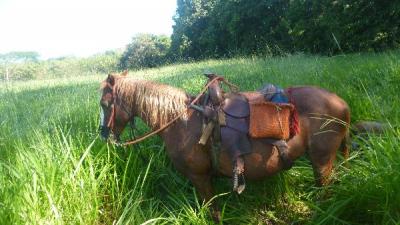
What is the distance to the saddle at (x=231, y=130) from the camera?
299 centimetres

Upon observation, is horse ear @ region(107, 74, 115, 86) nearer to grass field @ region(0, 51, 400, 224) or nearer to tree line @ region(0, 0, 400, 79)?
grass field @ region(0, 51, 400, 224)

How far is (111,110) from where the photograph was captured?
10.9 feet

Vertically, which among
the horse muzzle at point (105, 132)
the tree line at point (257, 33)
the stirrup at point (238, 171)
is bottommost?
the stirrup at point (238, 171)

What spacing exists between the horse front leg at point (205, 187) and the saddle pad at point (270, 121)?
0.64 metres

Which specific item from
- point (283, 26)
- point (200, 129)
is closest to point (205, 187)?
point (200, 129)

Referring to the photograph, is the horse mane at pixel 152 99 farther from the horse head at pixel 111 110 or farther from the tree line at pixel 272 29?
the tree line at pixel 272 29

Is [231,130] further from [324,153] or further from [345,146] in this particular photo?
[345,146]

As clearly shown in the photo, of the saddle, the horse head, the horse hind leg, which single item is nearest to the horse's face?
the horse head

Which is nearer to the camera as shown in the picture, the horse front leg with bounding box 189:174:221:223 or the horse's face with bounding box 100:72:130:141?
the horse front leg with bounding box 189:174:221:223

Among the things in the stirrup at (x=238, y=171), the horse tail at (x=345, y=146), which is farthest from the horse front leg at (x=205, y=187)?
the horse tail at (x=345, y=146)

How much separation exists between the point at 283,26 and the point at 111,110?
21.6 metres

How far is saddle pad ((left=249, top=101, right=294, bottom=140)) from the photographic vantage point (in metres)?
2.98

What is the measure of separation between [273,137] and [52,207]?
188 cm

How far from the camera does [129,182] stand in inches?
141
